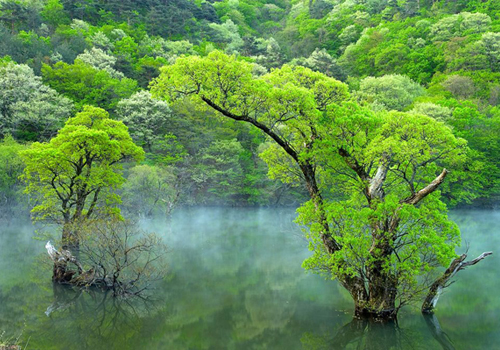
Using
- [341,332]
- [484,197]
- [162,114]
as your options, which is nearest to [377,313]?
[341,332]

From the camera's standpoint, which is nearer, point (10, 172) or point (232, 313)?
point (232, 313)

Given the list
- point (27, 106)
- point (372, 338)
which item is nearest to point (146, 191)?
point (27, 106)

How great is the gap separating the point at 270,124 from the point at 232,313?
20.9 ft

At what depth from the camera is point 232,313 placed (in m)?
13.1

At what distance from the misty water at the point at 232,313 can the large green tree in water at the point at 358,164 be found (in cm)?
126

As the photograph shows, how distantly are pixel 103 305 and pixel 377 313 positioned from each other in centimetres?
910

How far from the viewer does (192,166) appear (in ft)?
139

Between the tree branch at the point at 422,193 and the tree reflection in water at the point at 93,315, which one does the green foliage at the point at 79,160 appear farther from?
the tree branch at the point at 422,193

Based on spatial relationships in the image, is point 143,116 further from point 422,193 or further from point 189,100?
point 422,193

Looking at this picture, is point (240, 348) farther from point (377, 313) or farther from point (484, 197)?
point (484, 197)

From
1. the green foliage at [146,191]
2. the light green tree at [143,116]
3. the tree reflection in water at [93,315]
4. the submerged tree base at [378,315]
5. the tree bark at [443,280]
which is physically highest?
the tree bark at [443,280]

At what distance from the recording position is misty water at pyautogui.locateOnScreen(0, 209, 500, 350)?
10.8 meters

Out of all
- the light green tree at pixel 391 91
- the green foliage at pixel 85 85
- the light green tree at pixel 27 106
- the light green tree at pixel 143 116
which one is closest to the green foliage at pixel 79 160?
the light green tree at pixel 27 106

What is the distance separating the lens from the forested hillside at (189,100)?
3609 centimetres
